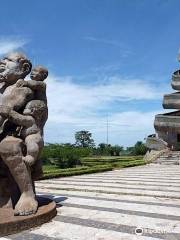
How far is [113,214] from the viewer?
6.38m

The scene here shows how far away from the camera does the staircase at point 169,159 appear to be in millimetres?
25684

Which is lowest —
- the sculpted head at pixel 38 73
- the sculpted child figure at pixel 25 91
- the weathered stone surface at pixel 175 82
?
the sculpted child figure at pixel 25 91

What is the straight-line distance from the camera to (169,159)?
27.1m

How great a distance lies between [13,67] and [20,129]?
1.10 m

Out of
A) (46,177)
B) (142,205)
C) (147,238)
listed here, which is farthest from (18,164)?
(46,177)

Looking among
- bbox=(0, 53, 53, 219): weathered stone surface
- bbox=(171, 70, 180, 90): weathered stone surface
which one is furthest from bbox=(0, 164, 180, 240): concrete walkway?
bbox=(171, 70, 180, 90): weathered stone surface

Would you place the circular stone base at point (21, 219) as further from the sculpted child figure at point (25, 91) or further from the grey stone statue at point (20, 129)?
the sculpted child figure at point (25, 91)

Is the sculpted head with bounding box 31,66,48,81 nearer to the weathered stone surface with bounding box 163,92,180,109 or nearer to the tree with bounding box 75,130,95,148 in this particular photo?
the weathered stone surface with bounding box 163,92,180,109

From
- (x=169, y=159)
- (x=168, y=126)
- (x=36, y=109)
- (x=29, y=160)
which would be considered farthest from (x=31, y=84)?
(x=168, y=126)

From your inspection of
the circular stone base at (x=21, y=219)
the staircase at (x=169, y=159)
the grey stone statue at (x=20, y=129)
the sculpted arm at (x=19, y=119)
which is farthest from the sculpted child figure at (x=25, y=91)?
the staircase at (x=169, y=159)

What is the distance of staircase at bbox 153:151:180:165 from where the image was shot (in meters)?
25.7

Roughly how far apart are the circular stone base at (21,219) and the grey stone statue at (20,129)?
0.42 feet

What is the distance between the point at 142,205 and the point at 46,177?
8.37 meters

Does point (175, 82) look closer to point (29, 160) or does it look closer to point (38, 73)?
point (38, 73)
